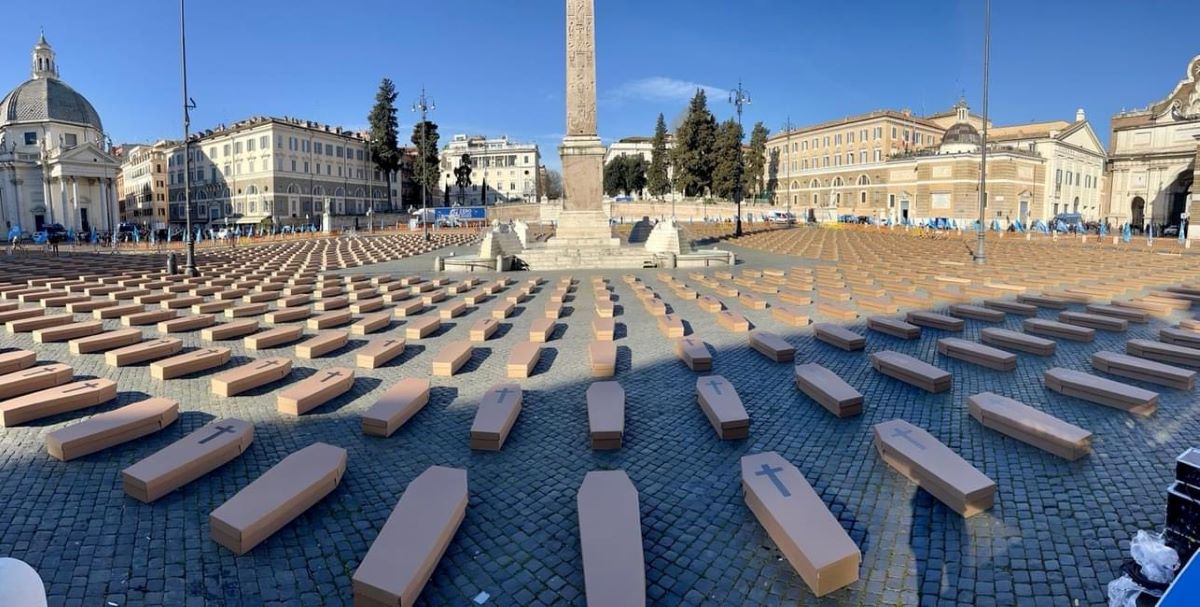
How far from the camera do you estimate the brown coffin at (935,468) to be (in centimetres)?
464

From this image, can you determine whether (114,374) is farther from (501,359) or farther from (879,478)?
(879,478)

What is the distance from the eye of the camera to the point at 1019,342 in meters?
9.52

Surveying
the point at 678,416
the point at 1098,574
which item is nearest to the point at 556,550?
the point at 678,416

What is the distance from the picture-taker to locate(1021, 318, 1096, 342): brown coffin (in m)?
10.2

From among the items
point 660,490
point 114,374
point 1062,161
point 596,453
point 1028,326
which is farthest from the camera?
point 1062,161

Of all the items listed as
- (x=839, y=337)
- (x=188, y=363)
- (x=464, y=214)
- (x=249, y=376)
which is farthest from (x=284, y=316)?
(x=464, y=214)

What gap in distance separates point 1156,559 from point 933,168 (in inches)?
2749

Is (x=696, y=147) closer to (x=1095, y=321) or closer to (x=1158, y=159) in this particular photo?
(x=1158, y=159)

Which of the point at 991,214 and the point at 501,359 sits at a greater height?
the point at 991,214

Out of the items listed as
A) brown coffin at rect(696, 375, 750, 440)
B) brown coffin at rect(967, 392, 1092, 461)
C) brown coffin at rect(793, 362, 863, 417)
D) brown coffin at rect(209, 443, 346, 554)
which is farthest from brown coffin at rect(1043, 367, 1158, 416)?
brown coffin at rect(209, 443, 346, 554)

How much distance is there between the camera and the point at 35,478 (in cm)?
526

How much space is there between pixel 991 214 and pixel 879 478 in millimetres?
67814

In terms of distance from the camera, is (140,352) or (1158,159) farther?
(1158,159)

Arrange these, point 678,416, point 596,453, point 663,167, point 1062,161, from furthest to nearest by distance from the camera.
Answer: point 663,167 < point 1062,161 < point 678,416 < point 596,453
